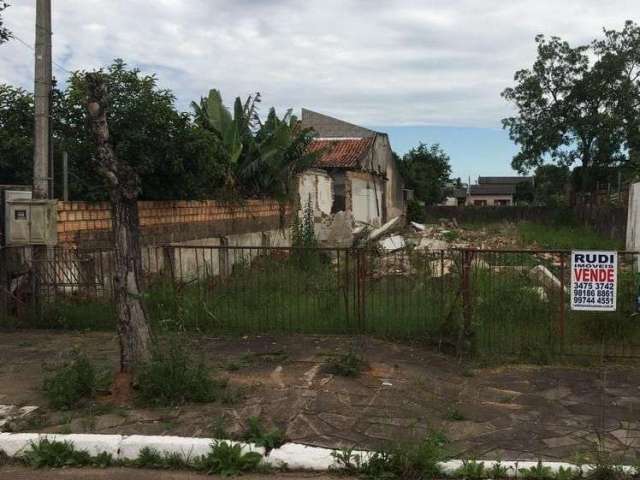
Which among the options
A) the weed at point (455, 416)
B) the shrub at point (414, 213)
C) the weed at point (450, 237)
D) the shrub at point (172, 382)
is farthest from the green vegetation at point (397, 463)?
the shrub at point (414, 213)

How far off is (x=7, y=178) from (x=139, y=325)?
23.0ft

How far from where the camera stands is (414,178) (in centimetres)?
5784

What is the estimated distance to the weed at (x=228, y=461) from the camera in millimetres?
4770

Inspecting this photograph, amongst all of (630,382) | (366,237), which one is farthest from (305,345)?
(366,237)

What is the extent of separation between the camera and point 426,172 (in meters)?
60.3

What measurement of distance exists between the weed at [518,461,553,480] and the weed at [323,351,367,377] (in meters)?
2.47

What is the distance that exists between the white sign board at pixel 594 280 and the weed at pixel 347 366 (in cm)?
264

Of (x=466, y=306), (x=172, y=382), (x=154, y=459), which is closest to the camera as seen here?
(x=154, y=459)

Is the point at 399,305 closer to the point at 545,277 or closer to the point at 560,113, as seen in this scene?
A: the point at 545,277

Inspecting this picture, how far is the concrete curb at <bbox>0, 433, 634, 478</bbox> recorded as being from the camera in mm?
4719

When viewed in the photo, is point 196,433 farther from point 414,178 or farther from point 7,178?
point 414,178

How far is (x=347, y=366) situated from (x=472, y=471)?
2.42 m

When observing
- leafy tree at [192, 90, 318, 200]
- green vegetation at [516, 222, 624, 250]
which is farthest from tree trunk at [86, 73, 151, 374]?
green vegetation at [516, 222, 624, 250]

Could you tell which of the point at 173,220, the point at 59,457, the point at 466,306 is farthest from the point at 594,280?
the point at 173,220
